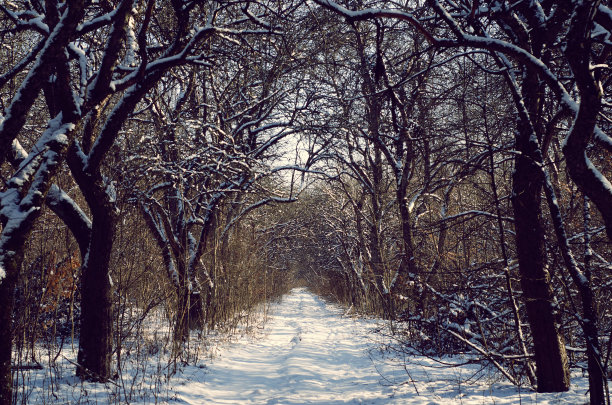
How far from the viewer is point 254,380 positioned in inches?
213

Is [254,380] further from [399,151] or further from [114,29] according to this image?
[399,151]

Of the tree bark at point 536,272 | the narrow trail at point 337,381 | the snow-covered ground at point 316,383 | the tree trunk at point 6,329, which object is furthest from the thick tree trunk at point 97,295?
the tree bark at point 536,272

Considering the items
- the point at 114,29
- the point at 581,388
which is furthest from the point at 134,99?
the point at 581,388

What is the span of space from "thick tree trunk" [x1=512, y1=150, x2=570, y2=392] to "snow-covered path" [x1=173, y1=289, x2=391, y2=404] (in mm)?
1697

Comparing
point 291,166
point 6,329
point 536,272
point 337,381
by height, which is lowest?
point 337,381

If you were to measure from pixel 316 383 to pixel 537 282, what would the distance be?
3070mm

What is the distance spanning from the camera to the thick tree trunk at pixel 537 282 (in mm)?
3646

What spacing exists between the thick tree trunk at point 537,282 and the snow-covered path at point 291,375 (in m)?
1.70

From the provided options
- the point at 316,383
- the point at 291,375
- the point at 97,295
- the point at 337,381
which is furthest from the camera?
the point at 291,375

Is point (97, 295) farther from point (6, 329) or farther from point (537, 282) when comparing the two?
point (537, 282)

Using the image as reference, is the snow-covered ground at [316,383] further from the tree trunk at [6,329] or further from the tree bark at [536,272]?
the tree trunk at [6,329]

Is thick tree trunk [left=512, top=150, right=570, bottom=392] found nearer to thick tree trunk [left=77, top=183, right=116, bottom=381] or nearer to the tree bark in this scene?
the tree bark

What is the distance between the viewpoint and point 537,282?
373 cm

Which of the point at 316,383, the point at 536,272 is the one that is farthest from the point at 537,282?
the point at 316,383
